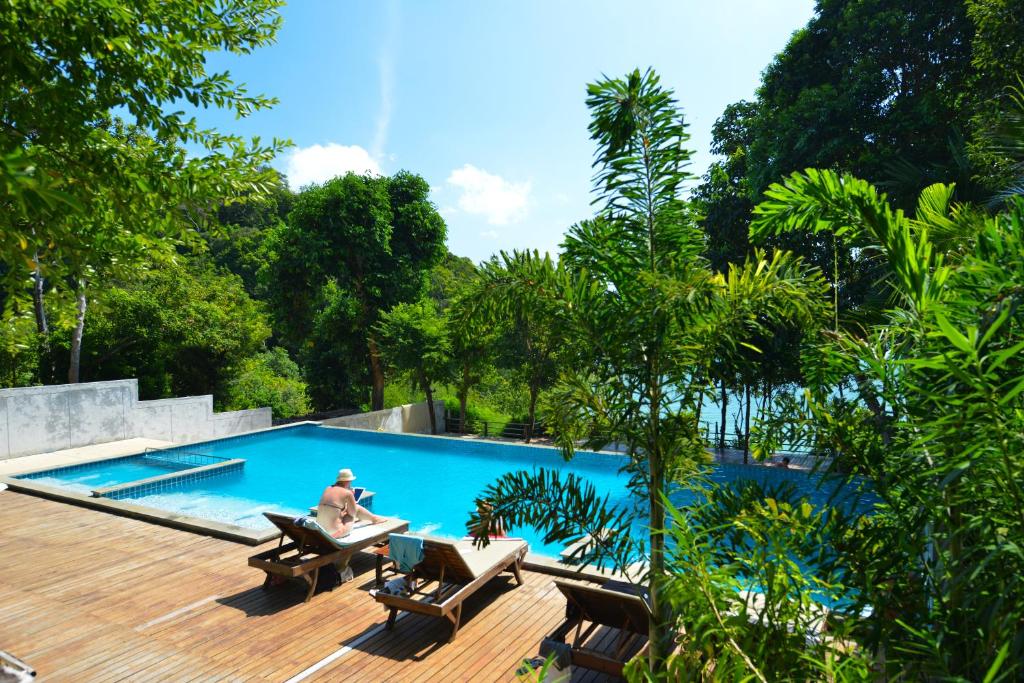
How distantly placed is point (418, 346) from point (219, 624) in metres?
14.3

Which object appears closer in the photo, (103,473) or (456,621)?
(456,621)

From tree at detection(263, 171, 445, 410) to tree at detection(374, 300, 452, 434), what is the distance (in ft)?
8.45

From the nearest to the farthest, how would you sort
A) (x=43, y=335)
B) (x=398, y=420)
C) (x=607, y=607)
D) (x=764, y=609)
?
(x=764, y=609)
(x=607, y=607)
(x=43, y=335)
(x=398, y=420)

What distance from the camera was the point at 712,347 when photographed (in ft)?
10.1

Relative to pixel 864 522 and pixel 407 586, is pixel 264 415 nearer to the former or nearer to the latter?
pixel 407 586

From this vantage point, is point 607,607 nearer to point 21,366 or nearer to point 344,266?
point 21,366

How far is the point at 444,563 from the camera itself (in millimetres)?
5512

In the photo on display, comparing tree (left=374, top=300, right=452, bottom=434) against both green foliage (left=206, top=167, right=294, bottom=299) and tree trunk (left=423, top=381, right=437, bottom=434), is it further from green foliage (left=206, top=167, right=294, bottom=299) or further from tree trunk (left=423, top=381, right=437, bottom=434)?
green foliage (left=206, top=167, right=294, bottom=299)

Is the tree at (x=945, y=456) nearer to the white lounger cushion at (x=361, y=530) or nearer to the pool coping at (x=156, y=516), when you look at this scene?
the white lounger cushion at (x=361, y=530)

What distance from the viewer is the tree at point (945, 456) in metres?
1.63

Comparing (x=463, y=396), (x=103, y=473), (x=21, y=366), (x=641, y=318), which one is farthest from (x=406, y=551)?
(x=21, y=366)

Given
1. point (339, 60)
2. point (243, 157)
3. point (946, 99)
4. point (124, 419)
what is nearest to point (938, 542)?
point (243, 157)

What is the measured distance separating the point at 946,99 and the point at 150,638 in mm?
15798

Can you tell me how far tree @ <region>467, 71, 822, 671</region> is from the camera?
304 cm
